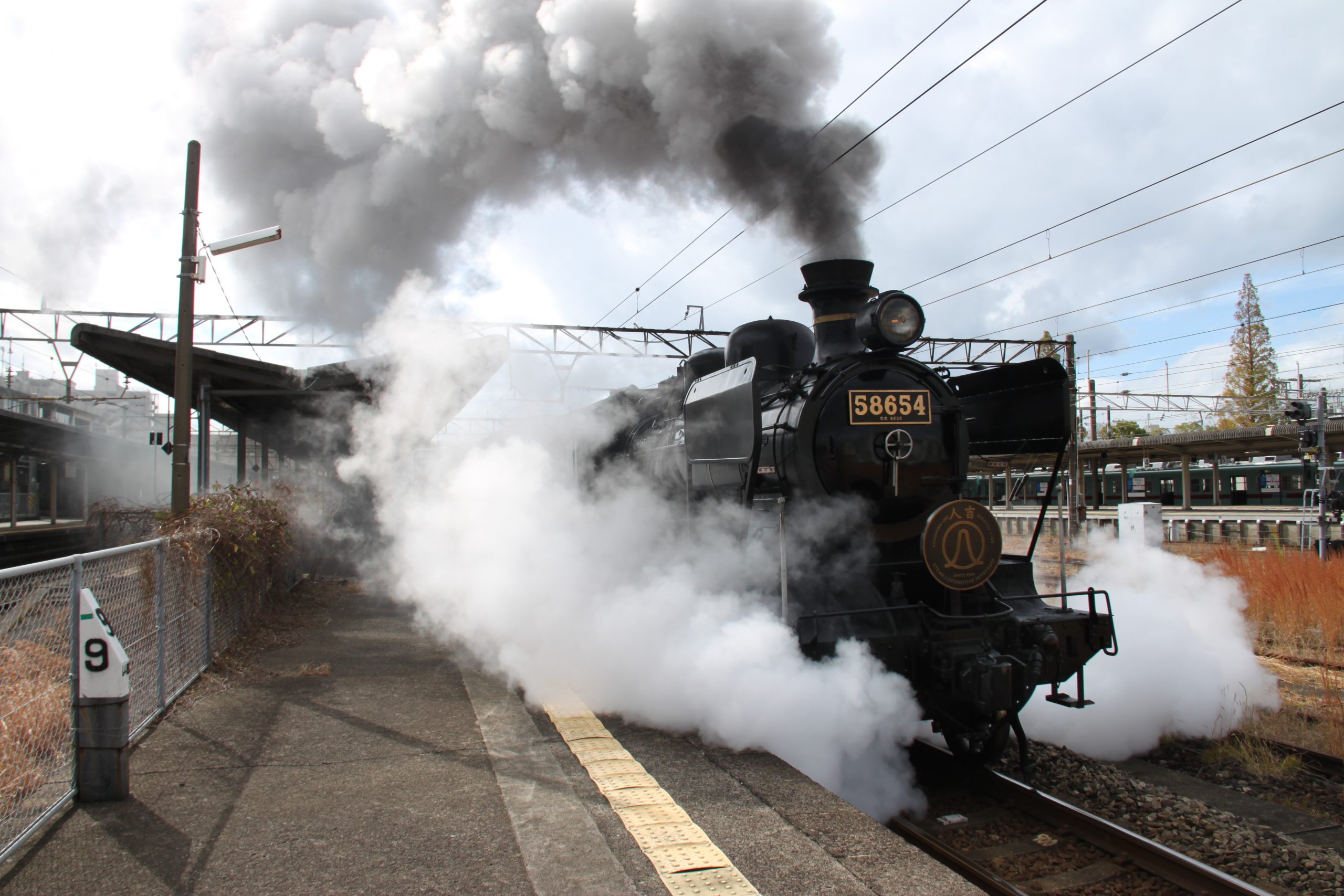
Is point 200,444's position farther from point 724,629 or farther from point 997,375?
point 997,375

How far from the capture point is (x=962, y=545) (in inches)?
184

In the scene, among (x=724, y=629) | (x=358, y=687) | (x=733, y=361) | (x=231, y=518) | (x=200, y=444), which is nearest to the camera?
(x=724, y=629)

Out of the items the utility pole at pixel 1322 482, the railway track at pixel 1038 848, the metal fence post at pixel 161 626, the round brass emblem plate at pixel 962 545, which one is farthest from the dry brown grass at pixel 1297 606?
the metal fence post at pixel 161 626

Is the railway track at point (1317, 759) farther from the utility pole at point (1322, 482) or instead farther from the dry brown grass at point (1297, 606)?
the utility pole at point (1322, 482)

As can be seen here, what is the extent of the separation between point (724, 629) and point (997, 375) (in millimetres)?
2705

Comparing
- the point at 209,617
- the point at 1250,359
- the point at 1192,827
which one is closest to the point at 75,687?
the point at 209,617

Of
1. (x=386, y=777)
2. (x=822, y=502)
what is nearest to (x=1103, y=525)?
(x=822, y=502)

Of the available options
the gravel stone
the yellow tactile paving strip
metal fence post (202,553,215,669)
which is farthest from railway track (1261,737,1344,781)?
metal fence post (202,553,215,669)

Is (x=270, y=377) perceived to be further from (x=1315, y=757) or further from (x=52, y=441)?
(x=52, y=441)

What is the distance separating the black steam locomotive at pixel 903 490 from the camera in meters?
4.56

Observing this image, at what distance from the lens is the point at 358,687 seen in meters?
5.60

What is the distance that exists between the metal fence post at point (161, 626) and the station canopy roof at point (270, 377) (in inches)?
160

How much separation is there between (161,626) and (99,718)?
164cm

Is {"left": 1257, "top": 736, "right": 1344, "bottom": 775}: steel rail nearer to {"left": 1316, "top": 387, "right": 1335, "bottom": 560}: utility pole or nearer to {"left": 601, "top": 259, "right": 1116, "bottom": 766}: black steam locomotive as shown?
{"left": 601, "top": 259, "right": 1116, "bottom": 766}: black steam locomotive
